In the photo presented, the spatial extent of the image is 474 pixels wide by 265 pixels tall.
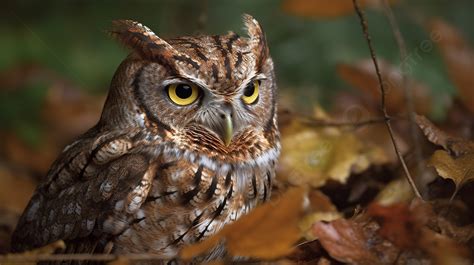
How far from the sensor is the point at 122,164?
7.57ft

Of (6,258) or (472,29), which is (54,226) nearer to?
(6,258)

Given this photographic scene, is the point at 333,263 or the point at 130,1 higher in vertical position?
the point at 130,1

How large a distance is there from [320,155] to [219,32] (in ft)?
7.09

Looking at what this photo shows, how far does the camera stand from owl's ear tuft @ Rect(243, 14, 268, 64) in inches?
95.6

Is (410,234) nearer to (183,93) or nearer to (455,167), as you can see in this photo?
(455,167)

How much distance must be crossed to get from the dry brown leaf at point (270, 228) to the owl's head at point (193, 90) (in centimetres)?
59

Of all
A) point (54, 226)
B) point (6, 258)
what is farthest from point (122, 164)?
point (6, 258)

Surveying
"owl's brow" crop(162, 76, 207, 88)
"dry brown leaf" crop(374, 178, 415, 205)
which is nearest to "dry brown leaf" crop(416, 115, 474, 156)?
"dry brown leaf" crop(374, 178, 415, 205)

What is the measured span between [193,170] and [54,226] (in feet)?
1.58

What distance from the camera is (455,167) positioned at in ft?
7.11

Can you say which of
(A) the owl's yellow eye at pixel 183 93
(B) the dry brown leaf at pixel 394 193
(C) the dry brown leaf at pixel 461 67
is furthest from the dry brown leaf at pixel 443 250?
(C) the dry brown leaf at pixel 461 67

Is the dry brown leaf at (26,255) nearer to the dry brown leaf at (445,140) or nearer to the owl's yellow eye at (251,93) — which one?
the owl's yellow eye at (251,93)

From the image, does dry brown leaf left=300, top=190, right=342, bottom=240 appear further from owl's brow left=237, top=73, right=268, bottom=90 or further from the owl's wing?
the owl's wing

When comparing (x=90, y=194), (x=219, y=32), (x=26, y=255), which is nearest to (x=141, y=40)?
(x=90, y=194)
